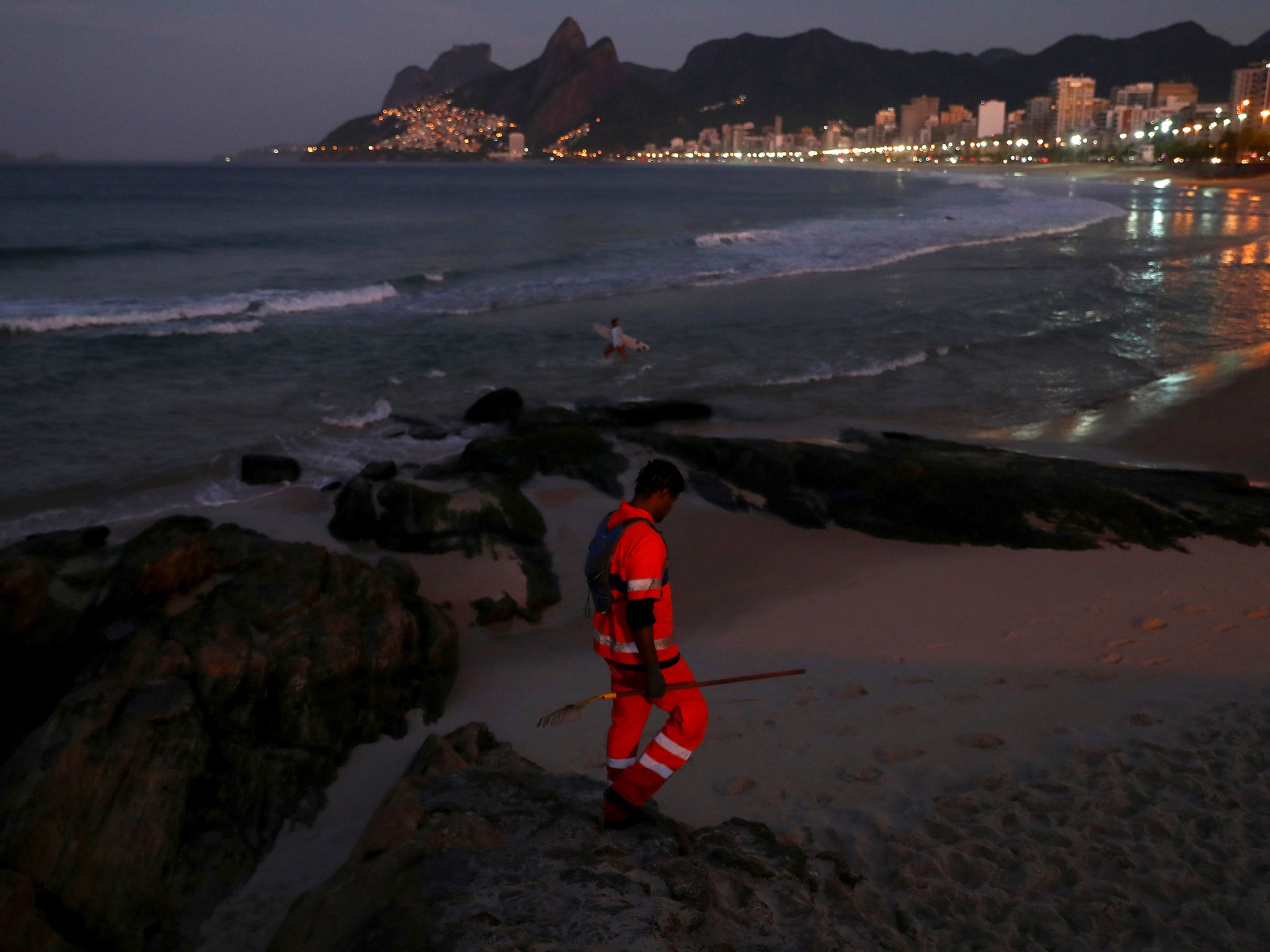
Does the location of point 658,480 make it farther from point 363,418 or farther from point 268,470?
point 363,418

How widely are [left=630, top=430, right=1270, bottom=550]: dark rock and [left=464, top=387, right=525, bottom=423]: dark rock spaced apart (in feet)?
13.0

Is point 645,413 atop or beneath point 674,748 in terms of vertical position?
beneath

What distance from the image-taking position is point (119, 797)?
3883 mm

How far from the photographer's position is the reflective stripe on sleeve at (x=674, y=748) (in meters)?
3.72

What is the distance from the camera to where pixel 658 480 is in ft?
12.1

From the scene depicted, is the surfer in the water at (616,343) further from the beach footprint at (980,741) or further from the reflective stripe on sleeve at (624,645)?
the reflective stripe on sleeve at (624,645)

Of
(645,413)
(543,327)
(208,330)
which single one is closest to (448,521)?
(645,413)

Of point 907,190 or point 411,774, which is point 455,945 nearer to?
point 411,774

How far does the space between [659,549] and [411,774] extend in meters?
1.76

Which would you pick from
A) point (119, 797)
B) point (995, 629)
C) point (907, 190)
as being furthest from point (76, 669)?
point (907, 190)

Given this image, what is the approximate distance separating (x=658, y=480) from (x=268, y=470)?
8173 millimetres

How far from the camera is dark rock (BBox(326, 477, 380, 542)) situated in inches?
310

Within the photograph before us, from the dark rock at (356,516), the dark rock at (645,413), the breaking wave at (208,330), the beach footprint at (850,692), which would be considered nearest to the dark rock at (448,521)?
the dark rock at (356,516)

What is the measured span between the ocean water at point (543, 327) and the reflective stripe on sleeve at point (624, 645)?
7611 millimetres
